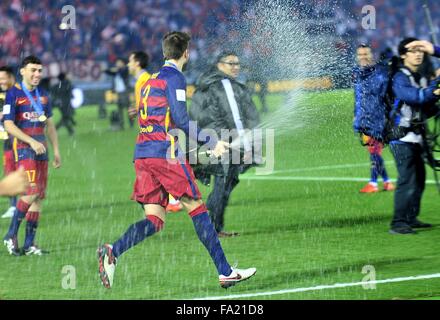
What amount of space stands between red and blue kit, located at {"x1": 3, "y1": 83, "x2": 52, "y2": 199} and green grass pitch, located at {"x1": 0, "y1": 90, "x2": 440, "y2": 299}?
871mm

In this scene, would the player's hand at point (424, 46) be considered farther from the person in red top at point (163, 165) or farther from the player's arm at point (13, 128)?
the player's arm at point (13, 128)

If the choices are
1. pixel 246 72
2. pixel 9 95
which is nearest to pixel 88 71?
pixel 246 72

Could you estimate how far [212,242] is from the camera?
904 cm

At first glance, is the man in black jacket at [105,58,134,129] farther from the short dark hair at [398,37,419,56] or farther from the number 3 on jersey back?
the number 3 on jersey back

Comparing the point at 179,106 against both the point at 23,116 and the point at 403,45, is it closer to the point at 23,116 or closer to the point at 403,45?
the point at 23,116

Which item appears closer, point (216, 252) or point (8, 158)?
point (216, 252)

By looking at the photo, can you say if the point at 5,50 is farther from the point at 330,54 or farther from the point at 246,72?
the point at 330,54

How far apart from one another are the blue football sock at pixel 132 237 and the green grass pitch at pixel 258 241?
0.39 meters

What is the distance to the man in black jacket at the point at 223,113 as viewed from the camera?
40.0ft

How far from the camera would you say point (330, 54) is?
17.8 metres

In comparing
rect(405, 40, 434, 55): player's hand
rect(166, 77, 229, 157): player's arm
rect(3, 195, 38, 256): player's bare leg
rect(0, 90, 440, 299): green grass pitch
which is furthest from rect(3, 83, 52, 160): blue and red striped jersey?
rect(405, 40, 434, 55): player's hand

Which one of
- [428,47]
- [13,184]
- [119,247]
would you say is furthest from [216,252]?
[13,184]

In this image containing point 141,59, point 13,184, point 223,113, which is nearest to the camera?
point 13,184

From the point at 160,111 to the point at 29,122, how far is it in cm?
291
